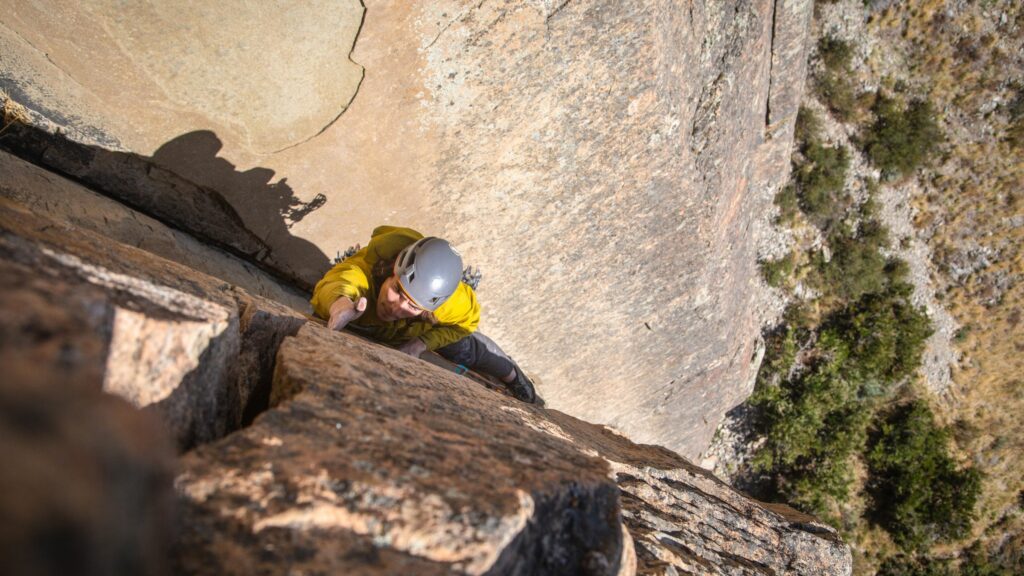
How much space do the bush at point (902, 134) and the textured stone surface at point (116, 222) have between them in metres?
6.86

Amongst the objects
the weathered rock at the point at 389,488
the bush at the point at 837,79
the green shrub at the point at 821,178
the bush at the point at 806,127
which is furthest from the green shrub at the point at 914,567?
the weathered rock at the point at 389,488

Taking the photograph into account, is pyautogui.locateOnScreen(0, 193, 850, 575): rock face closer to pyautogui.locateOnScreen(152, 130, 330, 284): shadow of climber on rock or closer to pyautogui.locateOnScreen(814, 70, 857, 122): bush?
pyautogui.locateOnScreen(152, 130, 330, 284): shadow of climber on rock

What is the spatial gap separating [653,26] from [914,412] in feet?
22.6

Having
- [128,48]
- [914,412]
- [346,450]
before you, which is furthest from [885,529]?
[128,48]

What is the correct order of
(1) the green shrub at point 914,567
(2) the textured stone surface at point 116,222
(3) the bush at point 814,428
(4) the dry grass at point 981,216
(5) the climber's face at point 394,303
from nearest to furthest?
1. (2) the textured stone surface at point 116,222
2. (5) the climber's face at point 394,303
3. (4) the dry grass at point 981,216
4. (3) the bush at point 814,428
5. (1) the green shrub at point 914,567

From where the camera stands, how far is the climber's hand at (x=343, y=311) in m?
2.79

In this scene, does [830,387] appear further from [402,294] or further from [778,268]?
[402,294]

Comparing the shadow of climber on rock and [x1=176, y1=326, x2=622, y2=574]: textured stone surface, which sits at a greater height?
the shadow of climber on rock

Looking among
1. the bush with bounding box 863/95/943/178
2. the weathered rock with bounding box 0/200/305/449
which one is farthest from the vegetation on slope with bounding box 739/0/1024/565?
the weathered rock with bounding box 0/200/305/449

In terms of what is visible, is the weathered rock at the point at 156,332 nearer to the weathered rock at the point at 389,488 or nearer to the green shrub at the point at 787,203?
the weathered rock at the point at 389,488

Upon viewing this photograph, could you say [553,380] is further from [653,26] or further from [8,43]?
[8,43]

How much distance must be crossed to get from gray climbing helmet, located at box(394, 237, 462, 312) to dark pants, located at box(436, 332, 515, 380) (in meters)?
0.91

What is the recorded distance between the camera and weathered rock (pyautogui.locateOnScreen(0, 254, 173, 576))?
761mm

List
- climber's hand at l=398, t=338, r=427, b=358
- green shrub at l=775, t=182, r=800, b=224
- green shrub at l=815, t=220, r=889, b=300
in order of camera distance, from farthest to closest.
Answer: green shrub at l=815, t=220, r=889, b=300 < green shrub at l=775, t=182, r=800, b=224 < climber's hand at l=398, t=338, r=427, b=358
